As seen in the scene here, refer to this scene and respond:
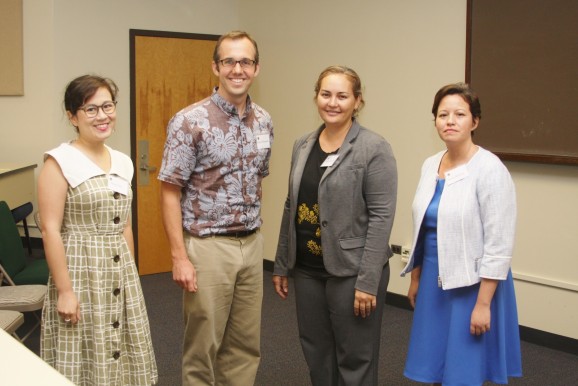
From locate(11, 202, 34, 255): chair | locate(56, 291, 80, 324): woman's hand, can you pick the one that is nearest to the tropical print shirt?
locate(56, 291, 80, 324): woman's hand

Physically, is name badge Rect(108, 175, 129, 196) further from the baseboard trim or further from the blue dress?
the baseboard trim

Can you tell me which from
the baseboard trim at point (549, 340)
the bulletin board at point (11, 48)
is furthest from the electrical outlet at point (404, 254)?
the bulletin board at point (11, 48)

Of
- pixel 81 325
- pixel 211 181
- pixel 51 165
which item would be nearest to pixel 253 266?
pixel 211 181

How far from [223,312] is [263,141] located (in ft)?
2.22

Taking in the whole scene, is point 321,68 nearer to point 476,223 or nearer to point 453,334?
point 476,223

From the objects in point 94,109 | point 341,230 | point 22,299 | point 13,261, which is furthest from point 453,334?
point 13,261

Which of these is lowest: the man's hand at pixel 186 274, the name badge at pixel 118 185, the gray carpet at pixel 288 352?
the gray carpet at pixel 288 352

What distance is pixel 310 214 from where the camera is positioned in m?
2.41

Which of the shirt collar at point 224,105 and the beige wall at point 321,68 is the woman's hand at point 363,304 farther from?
the beige wall at point 321,68

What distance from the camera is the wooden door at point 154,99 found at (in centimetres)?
537

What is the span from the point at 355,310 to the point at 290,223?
16.1 inches

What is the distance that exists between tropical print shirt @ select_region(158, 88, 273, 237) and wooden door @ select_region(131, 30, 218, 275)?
3097mm

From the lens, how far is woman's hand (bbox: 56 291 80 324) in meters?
2.21

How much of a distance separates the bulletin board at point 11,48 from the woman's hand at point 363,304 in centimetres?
417
